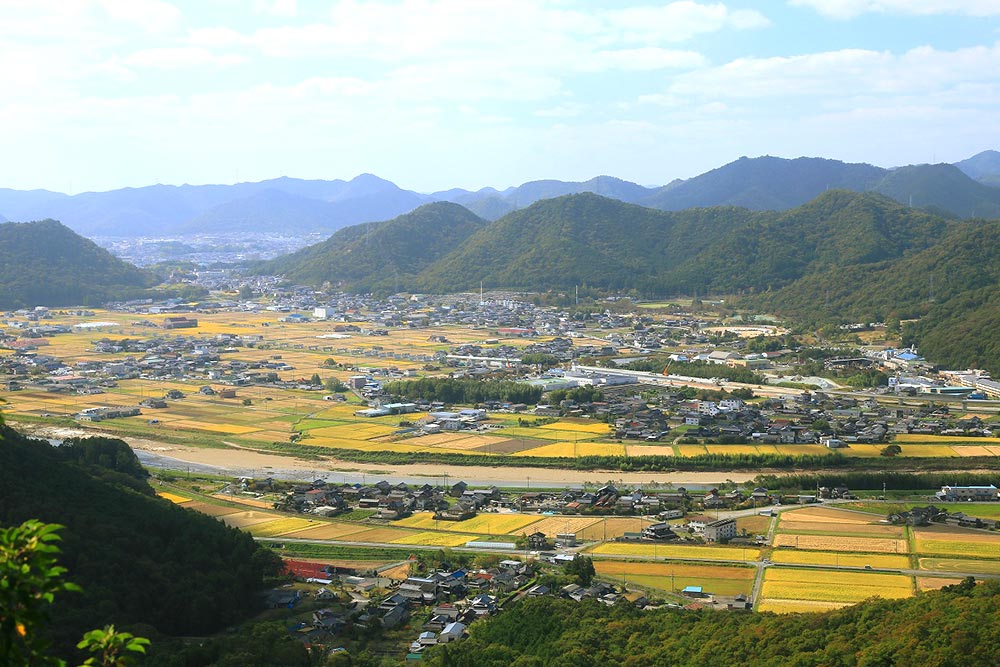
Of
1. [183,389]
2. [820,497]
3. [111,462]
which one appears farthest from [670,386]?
[111,462]

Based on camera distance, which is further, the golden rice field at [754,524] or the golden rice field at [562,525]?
the golden rice field at [562,525]

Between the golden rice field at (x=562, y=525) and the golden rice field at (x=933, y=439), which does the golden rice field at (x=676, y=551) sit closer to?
the golden rice field at (x=562, y=525)

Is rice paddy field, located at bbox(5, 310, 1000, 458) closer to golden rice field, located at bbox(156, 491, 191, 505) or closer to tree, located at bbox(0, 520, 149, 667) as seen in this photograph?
golden rice field, located at bbox(156, 491, 191, 505)

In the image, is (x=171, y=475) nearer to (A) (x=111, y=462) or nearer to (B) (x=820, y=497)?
(A) (x=111, y=462)

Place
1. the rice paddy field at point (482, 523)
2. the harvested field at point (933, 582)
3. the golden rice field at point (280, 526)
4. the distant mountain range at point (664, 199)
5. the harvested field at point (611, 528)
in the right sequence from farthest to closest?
1. the distant mountain range at point (664, 199)
2. the rice paddy field at point (482, 523)
3. the golden rice field at point (280, 526)
4. the harvested field at point (611, 528)
5. the harvested field at point (933, 582)

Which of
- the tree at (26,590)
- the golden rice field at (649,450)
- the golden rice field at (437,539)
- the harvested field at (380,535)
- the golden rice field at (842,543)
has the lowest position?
the harvested field at (380,535)

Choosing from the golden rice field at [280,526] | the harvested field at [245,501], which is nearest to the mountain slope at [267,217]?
the harvested field at [245,501]
